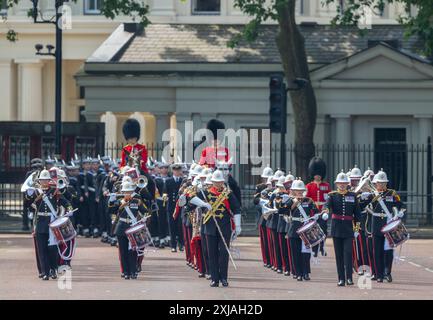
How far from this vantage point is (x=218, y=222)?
Result: 24.5 meters

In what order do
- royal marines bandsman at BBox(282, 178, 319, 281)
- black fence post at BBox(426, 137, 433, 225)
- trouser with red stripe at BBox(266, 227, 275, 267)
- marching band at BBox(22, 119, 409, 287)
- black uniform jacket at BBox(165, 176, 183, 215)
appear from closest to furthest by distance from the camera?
marching band at BBox(22, 119, 409, 287) → royal marines bandsman at BBox(282, 178, 319, 281) → trouser with red stripe at BBox(266, 227, 275, 267) → black uniform jacket at BBox(165, 176, 183, 215) → black fence post at BBox(426, 137, 433, 225)

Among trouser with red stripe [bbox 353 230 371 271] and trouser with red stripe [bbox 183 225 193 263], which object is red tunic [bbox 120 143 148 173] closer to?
trouser with red stripe [bbox 183 225 193 263]

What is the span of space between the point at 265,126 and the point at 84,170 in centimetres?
910

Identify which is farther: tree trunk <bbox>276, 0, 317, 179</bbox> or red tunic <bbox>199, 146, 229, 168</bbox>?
tree trunk <bbox>276, 0, 317, 179</bbox>

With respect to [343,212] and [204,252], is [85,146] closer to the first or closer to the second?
[204,252]

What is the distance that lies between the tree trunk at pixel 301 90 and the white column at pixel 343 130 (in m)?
2.31

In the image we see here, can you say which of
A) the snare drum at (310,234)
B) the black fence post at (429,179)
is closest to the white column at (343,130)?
the black fence post at (429,179)

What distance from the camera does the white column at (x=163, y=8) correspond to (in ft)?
197

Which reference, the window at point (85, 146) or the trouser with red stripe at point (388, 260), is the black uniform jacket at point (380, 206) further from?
the window at point (85, 146)

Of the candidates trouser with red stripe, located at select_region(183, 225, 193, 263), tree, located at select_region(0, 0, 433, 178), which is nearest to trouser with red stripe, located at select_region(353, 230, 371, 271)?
trouser with red stripe, located at select_region(183, 225, 193, 263)

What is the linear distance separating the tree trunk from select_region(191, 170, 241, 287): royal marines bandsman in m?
16.7

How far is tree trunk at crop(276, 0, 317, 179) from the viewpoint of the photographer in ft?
136

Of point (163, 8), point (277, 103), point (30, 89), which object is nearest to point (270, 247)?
point (277, 103)
